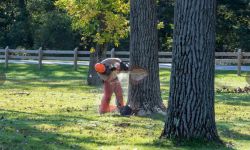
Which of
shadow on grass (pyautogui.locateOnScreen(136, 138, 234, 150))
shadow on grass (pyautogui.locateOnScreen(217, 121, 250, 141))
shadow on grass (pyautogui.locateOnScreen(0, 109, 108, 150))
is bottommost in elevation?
shadow on grass (pyautogui.locateOnScreen(217, 121, 250, 141))

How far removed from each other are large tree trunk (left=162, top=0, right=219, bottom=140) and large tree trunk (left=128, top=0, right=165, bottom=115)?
139 inches

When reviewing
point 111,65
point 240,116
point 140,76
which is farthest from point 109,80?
point 240,116

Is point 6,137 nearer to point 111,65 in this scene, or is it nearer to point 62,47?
point 111,65

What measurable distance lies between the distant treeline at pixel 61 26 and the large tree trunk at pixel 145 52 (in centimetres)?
2062

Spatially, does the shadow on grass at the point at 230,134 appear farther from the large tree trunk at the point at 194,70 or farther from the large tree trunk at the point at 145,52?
the large tree trunk at the point at 145,52

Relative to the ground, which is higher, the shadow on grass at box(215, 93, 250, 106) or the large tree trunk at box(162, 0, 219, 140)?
the large tree trunk at box(162, 0, 219, 140)

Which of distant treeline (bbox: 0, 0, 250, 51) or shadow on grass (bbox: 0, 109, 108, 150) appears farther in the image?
distant treeline (bbox: 0, 0, 250, 51)

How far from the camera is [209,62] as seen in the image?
8641mm

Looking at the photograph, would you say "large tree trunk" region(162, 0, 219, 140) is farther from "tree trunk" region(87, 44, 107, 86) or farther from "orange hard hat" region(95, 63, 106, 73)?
"tree trunk" region(87, 44, 107, 86)

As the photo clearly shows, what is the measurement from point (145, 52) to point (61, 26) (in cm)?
3085

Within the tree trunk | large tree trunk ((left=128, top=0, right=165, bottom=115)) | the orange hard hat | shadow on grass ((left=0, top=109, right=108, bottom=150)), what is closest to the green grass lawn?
shadow on grass ((left=0, top=109, right=108, bottom=150))

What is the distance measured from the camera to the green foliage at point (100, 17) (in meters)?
23.0

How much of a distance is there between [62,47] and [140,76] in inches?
1269

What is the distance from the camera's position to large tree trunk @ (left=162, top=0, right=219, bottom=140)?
8.58m
